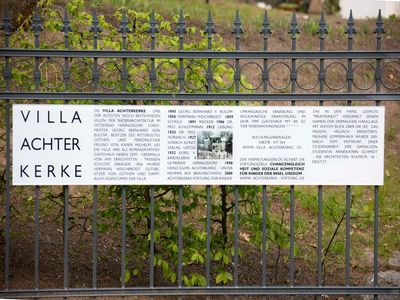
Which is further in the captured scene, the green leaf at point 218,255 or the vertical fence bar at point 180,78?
the green leaf at point 218,255

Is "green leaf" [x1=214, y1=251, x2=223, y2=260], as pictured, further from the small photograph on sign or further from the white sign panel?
the small photograph on sign

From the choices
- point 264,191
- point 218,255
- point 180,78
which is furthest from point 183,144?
point 218,255

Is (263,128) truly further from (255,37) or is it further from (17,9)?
(255,37)

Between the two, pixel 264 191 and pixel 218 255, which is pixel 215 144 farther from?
pixel 218 255

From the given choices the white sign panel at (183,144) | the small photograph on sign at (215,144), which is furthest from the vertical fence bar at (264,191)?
the small photograph on sign at (215,144)

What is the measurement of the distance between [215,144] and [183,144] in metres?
0.24

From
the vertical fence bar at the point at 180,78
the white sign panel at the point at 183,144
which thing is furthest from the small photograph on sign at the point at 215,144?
the vertical fence bar at the point at 180,78

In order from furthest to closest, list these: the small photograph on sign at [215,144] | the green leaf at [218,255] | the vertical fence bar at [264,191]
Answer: the green leaf at [218,255]
the small photograph on sign at [215,144]
the vertical fence bar at [264,191]

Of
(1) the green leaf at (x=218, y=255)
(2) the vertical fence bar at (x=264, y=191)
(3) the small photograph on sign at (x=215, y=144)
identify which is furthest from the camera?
(1) the green leaf at (x=218, y=255)

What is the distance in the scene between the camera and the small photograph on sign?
5.64m

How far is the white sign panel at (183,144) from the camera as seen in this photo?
5602 mm

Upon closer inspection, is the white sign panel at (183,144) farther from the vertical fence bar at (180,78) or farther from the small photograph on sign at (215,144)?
the vertical fence bar at (180,78)

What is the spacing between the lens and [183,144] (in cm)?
563

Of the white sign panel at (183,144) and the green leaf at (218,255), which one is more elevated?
the white sign panel at (183,144)
